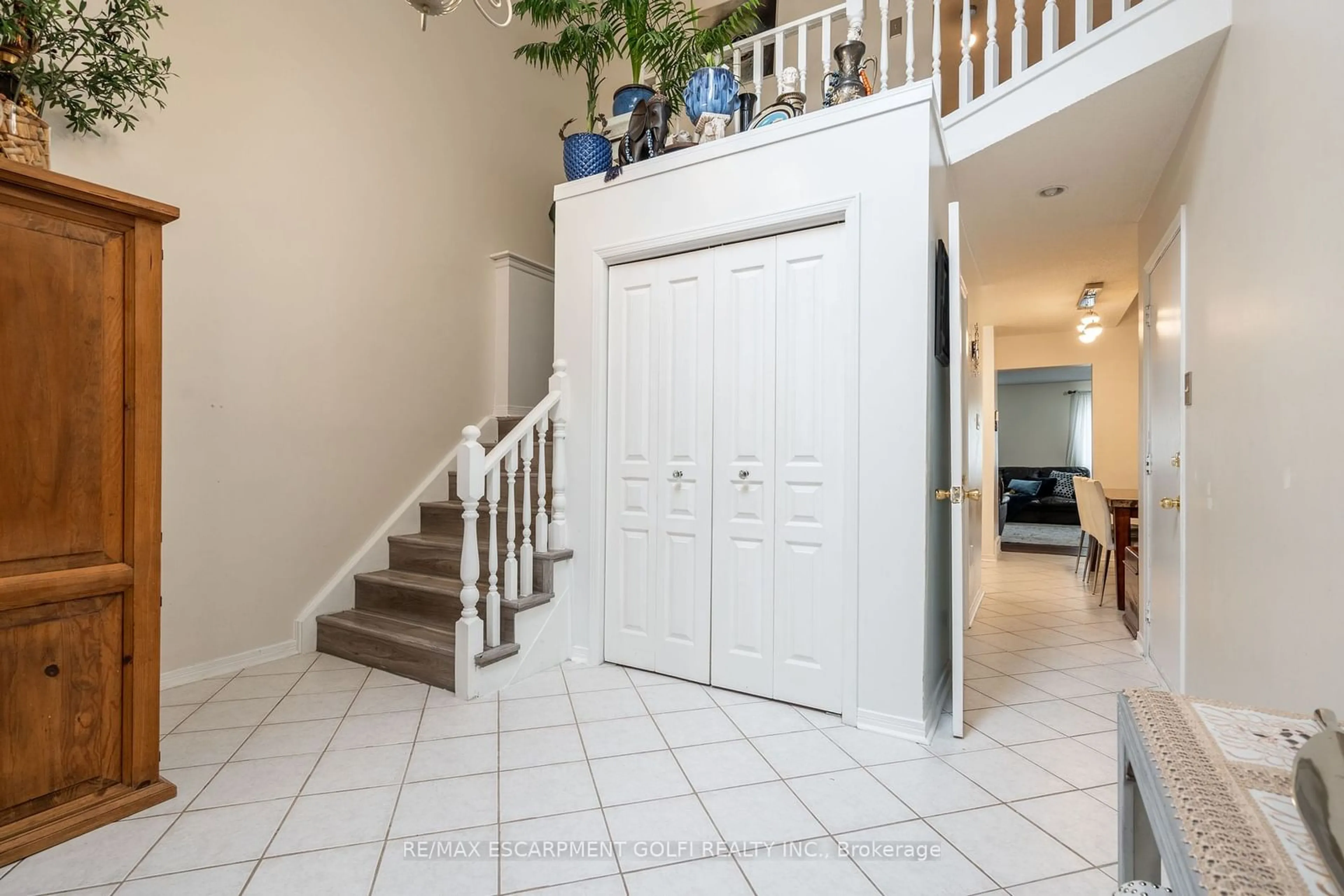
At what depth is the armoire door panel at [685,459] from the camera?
2785 mm

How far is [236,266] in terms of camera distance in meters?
2.92

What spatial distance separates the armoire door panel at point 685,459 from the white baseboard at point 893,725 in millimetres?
716

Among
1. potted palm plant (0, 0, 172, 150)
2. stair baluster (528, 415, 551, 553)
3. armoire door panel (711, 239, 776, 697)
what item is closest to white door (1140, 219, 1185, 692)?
armoire door panel (711, 239, 776, 697)

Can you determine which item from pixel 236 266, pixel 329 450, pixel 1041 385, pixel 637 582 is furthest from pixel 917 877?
pixel 1041 385

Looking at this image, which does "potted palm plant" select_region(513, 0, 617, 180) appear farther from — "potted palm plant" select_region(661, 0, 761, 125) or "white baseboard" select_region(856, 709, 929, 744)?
"white baseboard" select_region(856, 709, 929, 744)

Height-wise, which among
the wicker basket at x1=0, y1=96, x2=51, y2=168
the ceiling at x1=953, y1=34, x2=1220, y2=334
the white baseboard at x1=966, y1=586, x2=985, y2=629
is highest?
the ceiling at x1=953, y1=34, x2=1220, y2=334

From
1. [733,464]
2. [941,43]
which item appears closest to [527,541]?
[733,464]

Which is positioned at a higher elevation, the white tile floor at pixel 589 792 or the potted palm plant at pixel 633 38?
the potted palm plant at pixel 633 38

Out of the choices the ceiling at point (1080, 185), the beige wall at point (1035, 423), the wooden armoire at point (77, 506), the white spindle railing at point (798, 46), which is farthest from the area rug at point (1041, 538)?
the wooden armoire at point (77, 506)

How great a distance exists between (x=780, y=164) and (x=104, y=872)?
311cm

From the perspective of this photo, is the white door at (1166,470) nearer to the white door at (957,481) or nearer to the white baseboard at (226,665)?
the white door at (957,481)

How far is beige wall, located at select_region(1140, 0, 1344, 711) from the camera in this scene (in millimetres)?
1412

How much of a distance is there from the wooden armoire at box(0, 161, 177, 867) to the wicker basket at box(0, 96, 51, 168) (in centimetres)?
20

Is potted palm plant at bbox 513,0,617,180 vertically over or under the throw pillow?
over
